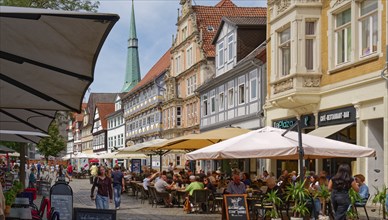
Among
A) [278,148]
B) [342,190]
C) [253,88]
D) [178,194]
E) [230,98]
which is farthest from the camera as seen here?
[230,98]

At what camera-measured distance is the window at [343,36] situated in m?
21.4

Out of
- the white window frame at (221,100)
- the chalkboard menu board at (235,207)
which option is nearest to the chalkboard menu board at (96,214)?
the chalkboard menu board at (235,207)

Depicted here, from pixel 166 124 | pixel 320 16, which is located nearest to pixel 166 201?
pixel 320 16

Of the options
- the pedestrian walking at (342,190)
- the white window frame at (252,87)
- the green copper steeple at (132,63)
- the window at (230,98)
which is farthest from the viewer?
the green copper steeple at (132,63)

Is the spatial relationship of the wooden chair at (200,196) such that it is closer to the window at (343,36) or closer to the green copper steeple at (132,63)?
the window at (343,36)

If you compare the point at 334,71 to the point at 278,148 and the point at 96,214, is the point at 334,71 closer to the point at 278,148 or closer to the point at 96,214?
the point at 278,148

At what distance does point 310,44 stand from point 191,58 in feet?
82.2

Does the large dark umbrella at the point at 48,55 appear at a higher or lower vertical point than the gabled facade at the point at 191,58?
lower

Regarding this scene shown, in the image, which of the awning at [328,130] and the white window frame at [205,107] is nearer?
the awning at [328,130]

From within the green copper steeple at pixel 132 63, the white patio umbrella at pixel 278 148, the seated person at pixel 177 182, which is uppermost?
the green copper steeple at pixel 132 63

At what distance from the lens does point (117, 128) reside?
292 ft

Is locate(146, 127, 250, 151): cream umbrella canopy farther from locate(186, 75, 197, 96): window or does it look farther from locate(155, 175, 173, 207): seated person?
locate(186, 75, 197, 96): window

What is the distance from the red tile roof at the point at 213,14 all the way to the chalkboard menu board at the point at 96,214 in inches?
1472

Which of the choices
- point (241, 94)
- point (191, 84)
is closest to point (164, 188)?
point (241, 94)
